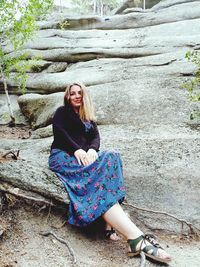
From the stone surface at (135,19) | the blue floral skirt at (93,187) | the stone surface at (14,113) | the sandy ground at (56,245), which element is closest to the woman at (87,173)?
the blue floral skirt at (93,187)

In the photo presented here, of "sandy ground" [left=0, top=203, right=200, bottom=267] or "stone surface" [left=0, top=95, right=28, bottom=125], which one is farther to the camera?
"stone surface" [left=0, top=95, right=28, bottom=125]

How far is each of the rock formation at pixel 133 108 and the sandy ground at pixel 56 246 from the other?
0.36 metres

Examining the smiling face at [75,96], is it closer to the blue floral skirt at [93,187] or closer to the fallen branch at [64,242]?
the blue floral skirt at [93,187]

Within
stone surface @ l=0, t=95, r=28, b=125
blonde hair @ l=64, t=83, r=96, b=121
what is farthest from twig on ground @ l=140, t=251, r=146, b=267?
stone surface @ l=0, t=95, r=28, b=125

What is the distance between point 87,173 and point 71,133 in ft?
2.86

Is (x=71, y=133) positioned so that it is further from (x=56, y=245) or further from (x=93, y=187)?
(x=56, y=245)

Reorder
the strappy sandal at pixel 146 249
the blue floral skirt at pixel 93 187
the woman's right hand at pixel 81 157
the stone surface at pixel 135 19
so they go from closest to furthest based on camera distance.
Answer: the strappy sandal at pixel 146 249 → the blue floral skirt at pixel 93 187 → the woman's right hand at pixel 81 157 → the stone surface at pixel 135 19

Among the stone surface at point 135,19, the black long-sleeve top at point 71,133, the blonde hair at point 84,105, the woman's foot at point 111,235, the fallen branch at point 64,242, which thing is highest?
the stone surface at point 135,19

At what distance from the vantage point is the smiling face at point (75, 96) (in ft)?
17.2

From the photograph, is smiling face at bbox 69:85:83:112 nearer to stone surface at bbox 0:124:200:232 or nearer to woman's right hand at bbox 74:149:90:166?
woman's right hand at bbox 74:149:90:166

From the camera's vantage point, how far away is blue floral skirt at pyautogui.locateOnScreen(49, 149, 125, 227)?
421 centimetres

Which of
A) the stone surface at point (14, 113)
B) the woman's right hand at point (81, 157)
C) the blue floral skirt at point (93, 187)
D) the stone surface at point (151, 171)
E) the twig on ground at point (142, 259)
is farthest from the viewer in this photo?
the stone surface at point (14, 113)

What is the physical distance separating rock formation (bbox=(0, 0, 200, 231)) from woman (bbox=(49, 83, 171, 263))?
0.33 meters

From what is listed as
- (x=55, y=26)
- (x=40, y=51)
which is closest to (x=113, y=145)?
(x=40, y=51)
